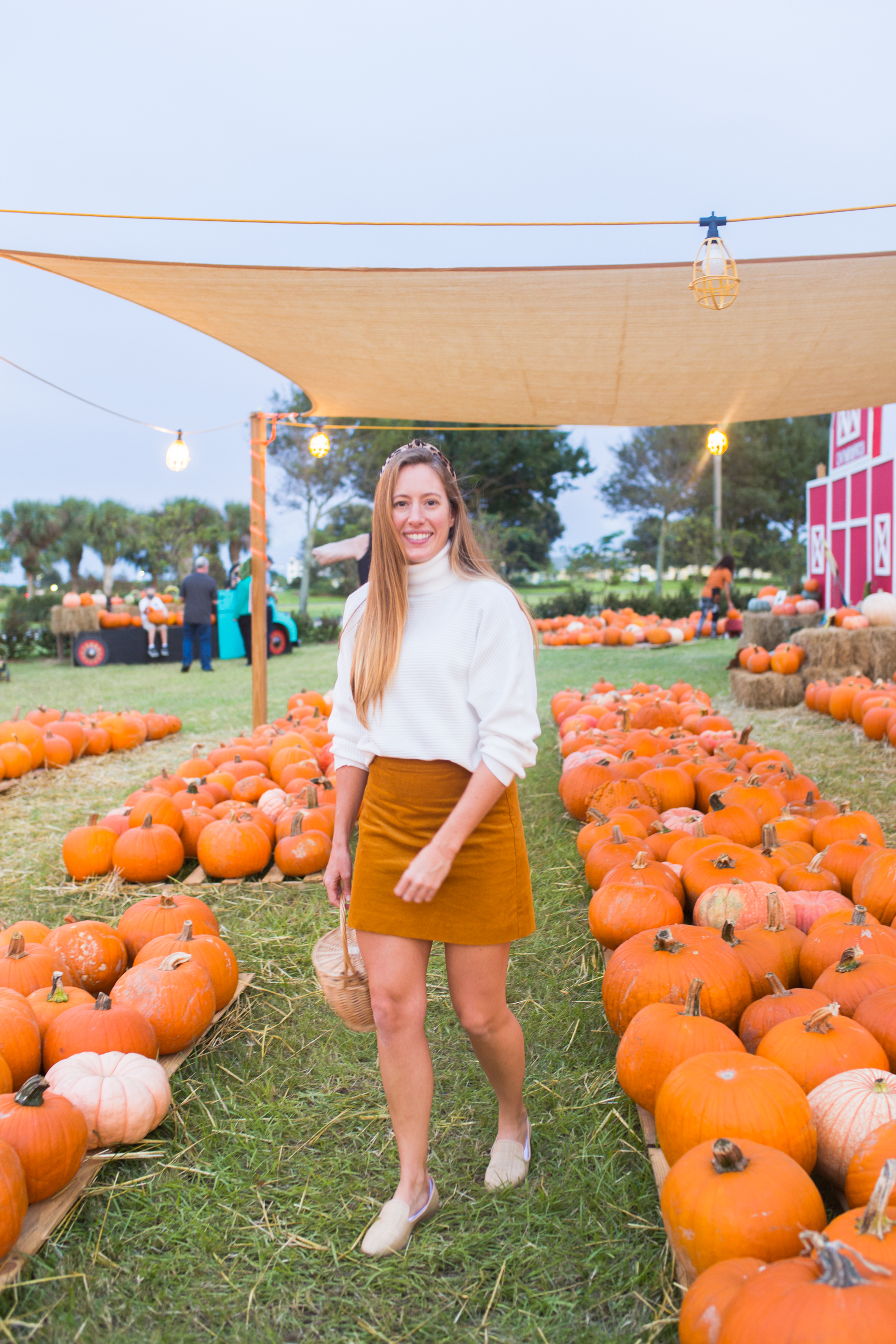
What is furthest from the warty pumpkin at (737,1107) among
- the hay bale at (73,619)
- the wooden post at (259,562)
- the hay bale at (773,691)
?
the hay bale at (73,619)

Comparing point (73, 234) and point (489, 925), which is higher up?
point (73, 234)

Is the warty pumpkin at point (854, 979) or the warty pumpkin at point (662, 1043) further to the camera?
the warty pumpkin at point (854, 979)

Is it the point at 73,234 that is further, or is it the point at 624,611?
the point at 624,611

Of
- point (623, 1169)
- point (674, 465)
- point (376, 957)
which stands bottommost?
point (623, 1169)

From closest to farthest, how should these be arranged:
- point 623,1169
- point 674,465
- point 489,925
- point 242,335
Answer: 1. point 489,925
2. point 623,1169
3. point 242,335
4. point 674,465

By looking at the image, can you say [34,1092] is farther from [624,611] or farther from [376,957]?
[624,611]

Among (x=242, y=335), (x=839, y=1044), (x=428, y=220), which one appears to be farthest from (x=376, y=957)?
(x=242, y=335)

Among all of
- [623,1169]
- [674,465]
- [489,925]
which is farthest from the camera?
[674,465]

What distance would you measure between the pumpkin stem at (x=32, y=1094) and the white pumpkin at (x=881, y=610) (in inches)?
347

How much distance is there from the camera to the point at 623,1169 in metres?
2.01

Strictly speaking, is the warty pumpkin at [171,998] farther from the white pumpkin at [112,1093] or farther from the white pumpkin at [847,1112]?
the white pumpkin at [847,1112]

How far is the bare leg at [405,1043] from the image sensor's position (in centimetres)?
176

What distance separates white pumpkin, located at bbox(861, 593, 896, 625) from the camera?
8945 millimetres

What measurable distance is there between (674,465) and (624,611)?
24689 millimetres
